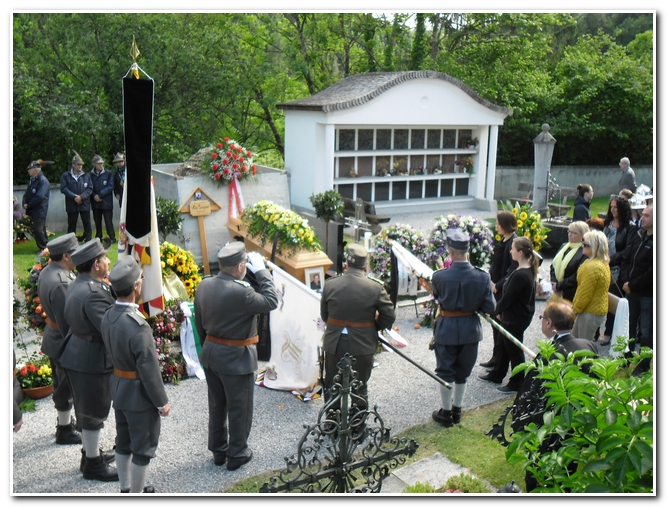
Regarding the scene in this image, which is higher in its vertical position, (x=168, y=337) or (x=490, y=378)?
(x=168, y=337)

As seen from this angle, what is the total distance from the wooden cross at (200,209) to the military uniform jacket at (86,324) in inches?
231

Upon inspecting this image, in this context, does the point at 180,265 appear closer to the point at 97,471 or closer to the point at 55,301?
the point at 55,301

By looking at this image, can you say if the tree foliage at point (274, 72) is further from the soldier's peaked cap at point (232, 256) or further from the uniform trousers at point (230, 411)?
the uniform trousers at point (230, 411)

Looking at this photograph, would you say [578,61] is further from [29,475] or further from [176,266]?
[29,475]

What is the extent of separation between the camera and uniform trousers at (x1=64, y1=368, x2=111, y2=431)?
5129mm

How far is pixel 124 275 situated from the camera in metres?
4.65

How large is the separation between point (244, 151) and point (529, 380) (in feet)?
25.9

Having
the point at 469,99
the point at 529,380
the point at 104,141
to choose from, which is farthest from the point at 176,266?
the point at 469,99

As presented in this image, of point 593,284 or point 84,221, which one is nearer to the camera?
point 593,284

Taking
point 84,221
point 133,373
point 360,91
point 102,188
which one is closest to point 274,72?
point 360,91

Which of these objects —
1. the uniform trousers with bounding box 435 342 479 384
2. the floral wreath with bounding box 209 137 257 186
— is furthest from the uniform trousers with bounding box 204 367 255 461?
the floral wreath with bounding box 209 137 257 186

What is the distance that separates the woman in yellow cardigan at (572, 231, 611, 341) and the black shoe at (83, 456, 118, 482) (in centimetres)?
489

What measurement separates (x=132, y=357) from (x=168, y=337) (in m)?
2.65

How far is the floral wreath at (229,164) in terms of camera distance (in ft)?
36.7
